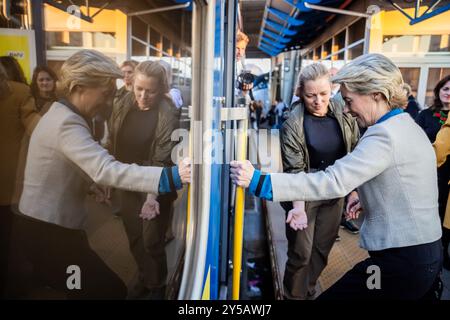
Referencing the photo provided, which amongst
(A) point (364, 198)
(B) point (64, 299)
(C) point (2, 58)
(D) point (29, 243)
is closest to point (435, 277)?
(A) point (364, 198)

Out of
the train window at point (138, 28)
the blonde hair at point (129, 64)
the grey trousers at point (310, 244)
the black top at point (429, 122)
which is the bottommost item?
the grey trousers at point (310, 244)

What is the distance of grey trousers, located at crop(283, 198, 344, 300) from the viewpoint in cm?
230

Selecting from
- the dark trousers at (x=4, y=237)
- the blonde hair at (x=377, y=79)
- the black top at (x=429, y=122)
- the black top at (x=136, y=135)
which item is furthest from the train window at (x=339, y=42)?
the dark trousers at (x=4, y=237)

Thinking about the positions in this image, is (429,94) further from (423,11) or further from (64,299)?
(64,299)

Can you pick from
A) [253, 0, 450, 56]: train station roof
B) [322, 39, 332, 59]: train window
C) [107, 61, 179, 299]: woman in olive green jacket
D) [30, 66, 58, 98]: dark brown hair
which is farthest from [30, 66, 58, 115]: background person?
[322, 39, 332, 59]: train window

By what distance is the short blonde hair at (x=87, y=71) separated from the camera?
0.69m

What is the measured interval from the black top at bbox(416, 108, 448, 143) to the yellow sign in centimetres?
296

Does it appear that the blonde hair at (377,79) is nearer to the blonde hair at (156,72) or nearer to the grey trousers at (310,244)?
the grey trousers at (310,244)

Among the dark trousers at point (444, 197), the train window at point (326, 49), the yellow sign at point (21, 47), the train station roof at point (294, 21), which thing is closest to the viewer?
the yellow sign at point (21, 47)

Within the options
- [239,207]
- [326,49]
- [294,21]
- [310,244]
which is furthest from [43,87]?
[294,21]

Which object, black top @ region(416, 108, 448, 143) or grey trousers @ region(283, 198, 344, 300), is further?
black top @ region(416, 108, 448, 143)

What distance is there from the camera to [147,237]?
1.07 meters

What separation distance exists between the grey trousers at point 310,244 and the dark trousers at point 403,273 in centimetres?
67

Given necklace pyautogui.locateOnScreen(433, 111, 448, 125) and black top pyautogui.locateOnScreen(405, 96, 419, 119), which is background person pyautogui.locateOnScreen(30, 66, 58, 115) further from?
necklace pyautogui.locateOnScreen(433, 111, 448, 125)
